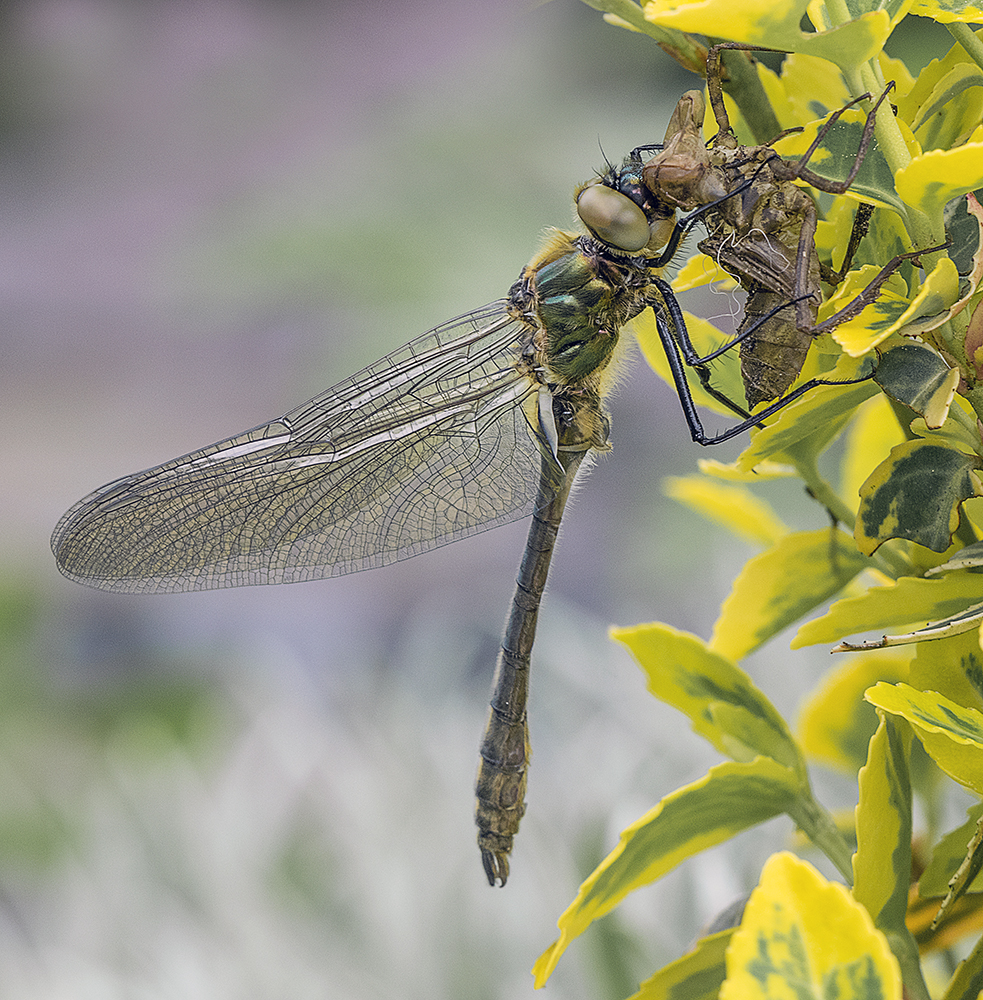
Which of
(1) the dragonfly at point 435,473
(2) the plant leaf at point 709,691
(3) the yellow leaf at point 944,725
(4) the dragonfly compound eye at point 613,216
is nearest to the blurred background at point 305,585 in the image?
(1) the dragonfly at point 435,473

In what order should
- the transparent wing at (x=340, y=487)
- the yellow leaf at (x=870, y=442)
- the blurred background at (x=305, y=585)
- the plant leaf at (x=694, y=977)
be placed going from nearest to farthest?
the plant leaf at (x=694, y=977) → the yellow leaf at (x=870, y=442) → the transparent wing at (x=340, y=487) → the blurred background at (x=305, y=585)

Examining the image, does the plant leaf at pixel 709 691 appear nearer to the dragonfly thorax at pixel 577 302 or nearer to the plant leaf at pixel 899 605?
the plant leaf at pixel 899 605

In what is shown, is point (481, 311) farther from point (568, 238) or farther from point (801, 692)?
point (801, 692)

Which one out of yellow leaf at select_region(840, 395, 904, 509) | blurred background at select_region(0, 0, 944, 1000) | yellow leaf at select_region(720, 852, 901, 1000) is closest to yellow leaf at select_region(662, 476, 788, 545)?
yellow leaf at select_region(840, 395, 904, 509)

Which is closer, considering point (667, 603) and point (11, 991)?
point (11, 991)

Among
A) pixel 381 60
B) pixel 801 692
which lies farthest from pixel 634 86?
pixel 801 692

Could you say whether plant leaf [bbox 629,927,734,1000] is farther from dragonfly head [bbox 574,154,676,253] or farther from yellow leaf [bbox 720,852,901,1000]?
dragonfly head [bbox 574,154,676,253]

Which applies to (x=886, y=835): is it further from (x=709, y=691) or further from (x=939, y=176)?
(x=939, y=176)
